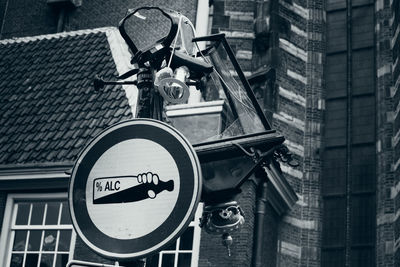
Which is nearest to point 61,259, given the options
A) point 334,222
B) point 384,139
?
point 334,222

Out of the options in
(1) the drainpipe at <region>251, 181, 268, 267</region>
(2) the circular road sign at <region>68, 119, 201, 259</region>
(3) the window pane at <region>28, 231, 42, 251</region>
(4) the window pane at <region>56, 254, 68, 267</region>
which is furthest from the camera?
(3) the window pane at <region>28, 231, 42, 251</region>

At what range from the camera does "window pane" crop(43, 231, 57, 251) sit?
1260cm

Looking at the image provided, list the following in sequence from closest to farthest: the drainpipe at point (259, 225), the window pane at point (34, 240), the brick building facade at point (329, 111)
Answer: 1. the drainpipe at point (259, 225)
2. the window pane at point (34, 240)
3. the brick building facade at point (329, 111)

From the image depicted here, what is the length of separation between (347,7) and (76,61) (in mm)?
6144

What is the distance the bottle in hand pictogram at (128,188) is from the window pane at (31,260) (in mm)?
9733

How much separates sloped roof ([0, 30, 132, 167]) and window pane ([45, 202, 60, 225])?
0.77 m

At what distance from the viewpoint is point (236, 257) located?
12.0m

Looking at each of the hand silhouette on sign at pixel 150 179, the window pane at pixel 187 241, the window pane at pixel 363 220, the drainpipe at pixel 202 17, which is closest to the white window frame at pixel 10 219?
the window pane at pixel 187 241

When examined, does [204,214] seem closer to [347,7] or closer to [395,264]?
[395,264]

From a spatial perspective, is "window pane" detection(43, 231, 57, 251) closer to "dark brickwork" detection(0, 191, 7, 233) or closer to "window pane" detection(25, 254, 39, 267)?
"window pane" detection(25, 254, 39, 267)

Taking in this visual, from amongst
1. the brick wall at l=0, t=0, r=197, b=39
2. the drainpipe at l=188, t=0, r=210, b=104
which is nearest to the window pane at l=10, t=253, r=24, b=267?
the drainpipe at l=188, t=0, r=210, b=104

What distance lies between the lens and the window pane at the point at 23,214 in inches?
510

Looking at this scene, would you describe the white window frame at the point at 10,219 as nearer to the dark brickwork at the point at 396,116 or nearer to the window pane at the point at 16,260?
the window pane at the point at 16,260

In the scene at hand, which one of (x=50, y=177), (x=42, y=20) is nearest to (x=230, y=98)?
(x=50, y=177)
